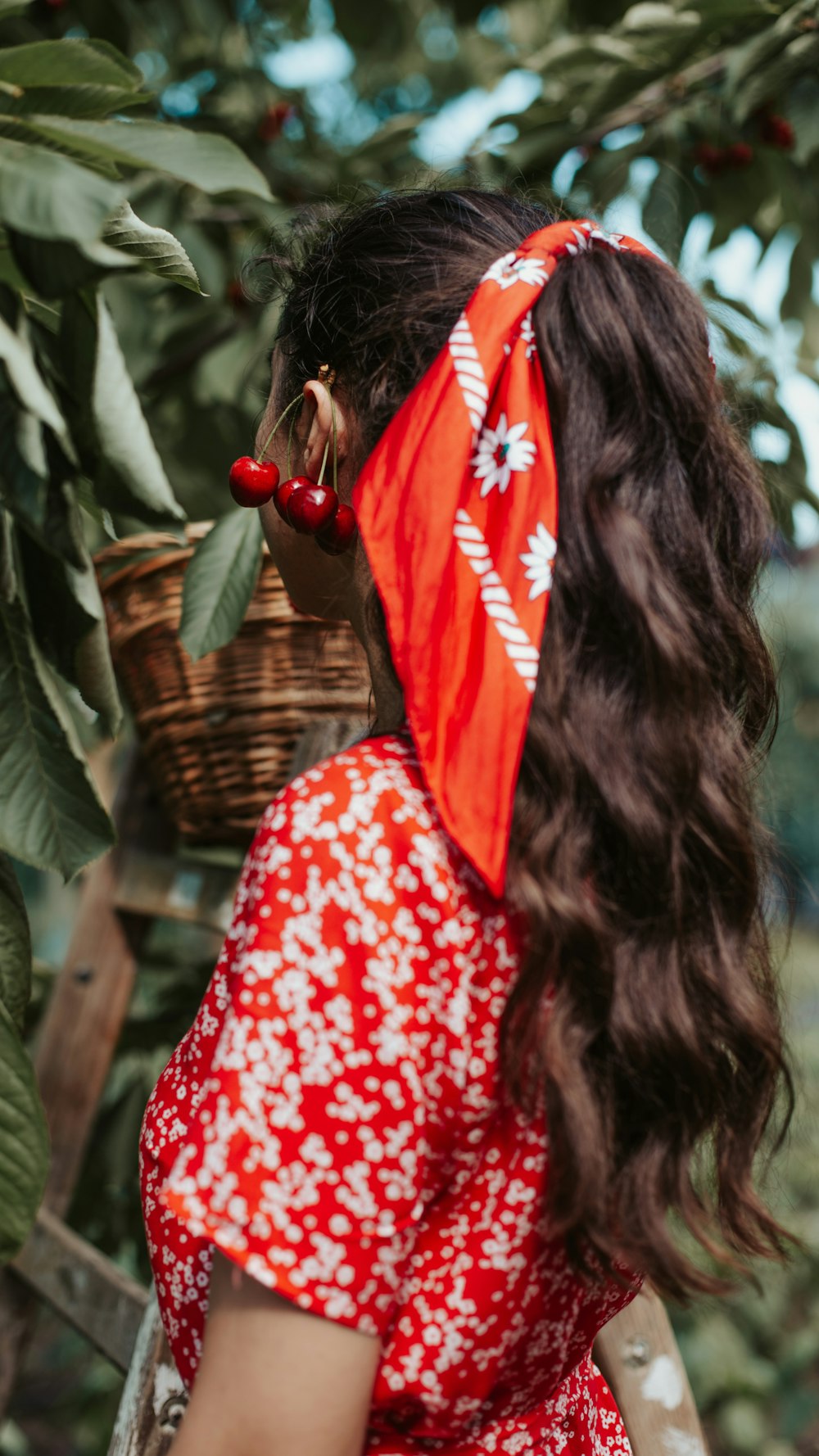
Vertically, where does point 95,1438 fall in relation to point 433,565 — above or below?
below

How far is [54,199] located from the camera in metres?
0.57

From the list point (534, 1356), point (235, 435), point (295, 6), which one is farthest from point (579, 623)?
point (295, 6)

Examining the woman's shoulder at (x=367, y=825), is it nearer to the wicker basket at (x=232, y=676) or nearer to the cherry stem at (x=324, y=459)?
the cherry stem at (x=324, y=459)

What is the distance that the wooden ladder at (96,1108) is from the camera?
3.62 feet

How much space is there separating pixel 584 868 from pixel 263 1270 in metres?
0.27

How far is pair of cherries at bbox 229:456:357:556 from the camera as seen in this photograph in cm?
79

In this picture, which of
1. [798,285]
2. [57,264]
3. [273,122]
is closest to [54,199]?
[57,264]

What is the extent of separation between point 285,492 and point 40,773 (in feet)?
0.83

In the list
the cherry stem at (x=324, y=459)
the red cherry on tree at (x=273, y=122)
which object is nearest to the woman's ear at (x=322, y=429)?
the cherry stem at (x=324, y=459)

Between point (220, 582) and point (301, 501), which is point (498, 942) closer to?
point (301, 501)

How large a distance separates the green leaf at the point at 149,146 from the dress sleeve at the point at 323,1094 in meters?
0.39

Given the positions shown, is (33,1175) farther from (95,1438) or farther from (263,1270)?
(95,1438)

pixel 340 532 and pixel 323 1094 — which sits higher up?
pixel 340 532

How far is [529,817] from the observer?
67cm
